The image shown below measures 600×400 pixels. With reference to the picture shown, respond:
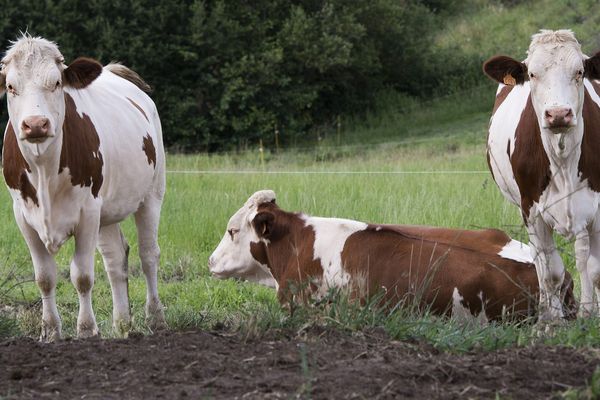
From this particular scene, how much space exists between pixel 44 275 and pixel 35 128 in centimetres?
137

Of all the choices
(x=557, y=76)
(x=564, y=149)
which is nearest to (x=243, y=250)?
(x=564, y=149)

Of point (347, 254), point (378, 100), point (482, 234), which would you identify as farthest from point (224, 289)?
point (378, 100)

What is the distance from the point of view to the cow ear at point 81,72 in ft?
27.0

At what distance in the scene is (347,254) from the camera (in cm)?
877

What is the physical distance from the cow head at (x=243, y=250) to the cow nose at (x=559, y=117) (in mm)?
2982

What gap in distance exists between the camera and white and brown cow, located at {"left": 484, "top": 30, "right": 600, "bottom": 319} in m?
7.78

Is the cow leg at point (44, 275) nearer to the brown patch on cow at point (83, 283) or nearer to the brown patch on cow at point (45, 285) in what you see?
the brown patch on cow at point (45, 285)

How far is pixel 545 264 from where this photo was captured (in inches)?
308

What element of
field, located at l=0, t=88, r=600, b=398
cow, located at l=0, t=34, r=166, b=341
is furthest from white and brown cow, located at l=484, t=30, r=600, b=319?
cow, located at l=0, t=34, r=166, b=341

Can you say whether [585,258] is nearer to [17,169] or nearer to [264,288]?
[264,288]

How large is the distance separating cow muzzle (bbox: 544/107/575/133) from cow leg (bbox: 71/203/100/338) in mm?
3394

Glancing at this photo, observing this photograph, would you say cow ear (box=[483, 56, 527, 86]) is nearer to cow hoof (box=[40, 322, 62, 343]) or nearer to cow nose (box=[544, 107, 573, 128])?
cow nose (box=[544, 107, 573, 128])

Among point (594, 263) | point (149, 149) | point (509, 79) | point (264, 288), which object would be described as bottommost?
point (264, 288)

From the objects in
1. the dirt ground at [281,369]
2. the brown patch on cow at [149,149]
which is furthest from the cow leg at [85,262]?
the dirt ground at [281,369]
